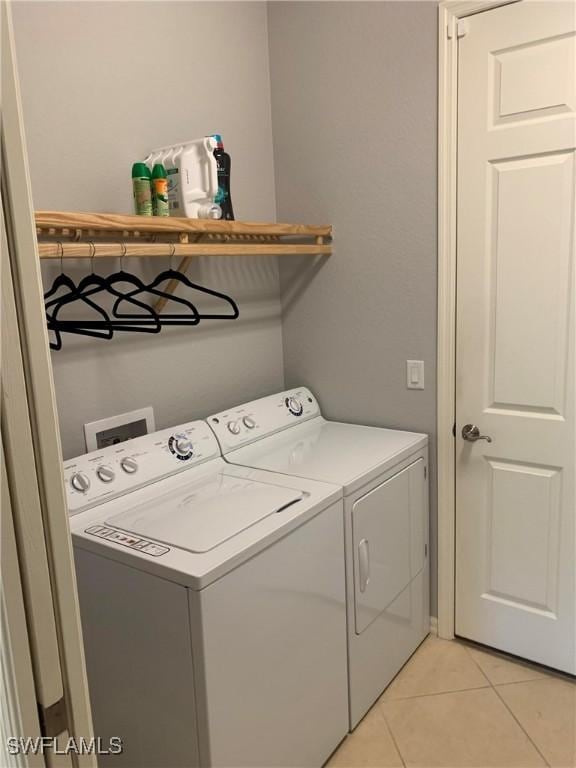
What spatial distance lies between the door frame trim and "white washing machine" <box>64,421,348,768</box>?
698 millimetres

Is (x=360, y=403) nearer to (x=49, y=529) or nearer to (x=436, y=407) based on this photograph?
(x=436, y=407)

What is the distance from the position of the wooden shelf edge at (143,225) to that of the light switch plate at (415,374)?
28.1 inches

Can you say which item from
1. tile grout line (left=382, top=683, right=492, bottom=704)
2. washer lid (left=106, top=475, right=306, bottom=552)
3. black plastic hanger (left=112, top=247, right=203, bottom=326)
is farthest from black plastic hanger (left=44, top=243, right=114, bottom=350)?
tile grout line (left=382, top=683, right=492, bottom=704)

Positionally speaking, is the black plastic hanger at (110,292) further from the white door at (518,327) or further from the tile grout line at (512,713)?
the tile grout line at (512,713)

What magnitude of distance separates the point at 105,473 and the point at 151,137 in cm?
117

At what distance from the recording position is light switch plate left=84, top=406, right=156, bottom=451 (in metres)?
1.92

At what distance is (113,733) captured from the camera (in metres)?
1.65

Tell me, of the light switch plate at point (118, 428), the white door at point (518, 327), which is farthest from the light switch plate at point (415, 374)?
the light switch plate at point (118, 428)

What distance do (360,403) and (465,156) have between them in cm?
105

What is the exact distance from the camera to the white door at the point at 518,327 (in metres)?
1.96

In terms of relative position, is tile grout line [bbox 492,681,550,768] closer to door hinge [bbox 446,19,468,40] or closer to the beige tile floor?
the beige tile floor

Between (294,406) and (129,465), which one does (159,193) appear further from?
(294,406)

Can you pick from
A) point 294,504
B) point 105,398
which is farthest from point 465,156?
point 105,398

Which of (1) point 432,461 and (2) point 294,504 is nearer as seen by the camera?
(2) point 294,504
